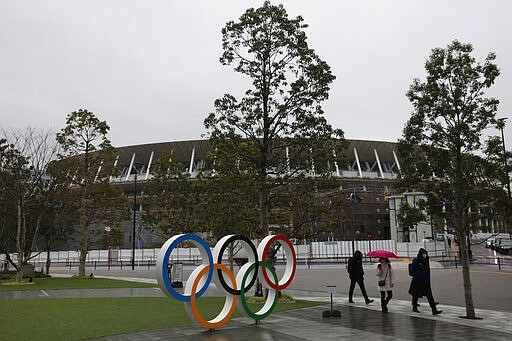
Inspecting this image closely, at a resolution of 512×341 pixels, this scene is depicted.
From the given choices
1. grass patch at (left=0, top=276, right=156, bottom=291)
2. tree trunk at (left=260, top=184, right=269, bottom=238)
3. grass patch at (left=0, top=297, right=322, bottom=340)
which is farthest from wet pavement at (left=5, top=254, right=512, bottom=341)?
grass patch at (left=0, top=276, right=156, bottom=291)

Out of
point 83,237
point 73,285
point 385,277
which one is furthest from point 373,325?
point 83,237

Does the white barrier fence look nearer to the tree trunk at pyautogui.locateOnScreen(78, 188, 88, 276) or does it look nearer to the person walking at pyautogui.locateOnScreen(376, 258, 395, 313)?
the tree trunk at pyautogui.locateOnScreen(78, 188, 88, 276)

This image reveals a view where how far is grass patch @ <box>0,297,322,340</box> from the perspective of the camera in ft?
31.6

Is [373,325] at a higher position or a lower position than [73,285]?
higher

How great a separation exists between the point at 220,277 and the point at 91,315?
421cm

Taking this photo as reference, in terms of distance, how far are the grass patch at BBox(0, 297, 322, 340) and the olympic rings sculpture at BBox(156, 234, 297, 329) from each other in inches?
46.9

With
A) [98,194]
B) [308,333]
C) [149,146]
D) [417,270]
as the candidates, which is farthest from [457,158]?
[149,146]

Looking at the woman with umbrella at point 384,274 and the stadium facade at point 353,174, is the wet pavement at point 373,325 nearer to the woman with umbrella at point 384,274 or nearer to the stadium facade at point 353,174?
the woman with umbrella at point 384,274

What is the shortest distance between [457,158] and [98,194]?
23.0 metres

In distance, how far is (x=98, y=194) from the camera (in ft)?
95.1

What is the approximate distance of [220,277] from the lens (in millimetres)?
10406

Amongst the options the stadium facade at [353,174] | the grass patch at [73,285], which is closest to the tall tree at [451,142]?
the grass patch at [73,285]

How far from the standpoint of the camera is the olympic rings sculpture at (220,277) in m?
9.38

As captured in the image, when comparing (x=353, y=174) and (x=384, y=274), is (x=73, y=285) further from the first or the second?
(x=353, y=174)
